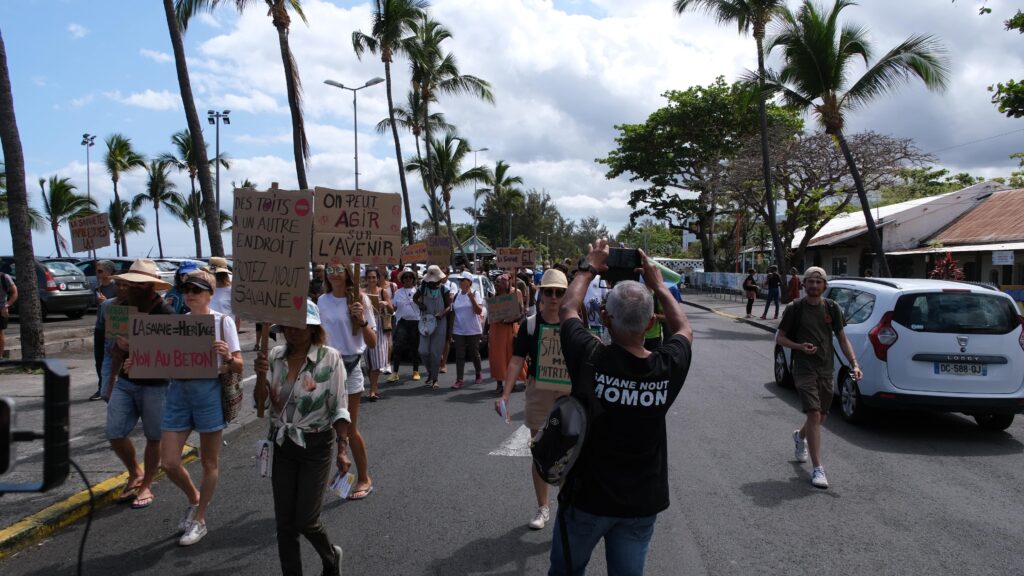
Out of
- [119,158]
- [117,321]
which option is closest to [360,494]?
[117,321]

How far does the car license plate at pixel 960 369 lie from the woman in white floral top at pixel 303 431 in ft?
20.8

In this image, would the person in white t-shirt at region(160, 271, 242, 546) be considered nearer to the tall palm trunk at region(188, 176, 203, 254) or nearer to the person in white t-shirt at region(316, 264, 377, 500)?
the person in white t-shirt at region(316, 264, 377, 500)

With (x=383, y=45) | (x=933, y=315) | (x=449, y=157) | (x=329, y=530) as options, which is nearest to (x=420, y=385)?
(x=329, y=530)

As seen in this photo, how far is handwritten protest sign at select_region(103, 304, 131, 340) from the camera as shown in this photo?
544 cm

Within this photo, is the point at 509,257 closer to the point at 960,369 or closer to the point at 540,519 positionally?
the point at 960,369

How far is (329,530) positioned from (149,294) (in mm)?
2022

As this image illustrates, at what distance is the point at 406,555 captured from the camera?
14.7ft

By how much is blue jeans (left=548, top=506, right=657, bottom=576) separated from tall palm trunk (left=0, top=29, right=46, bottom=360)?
9.43m

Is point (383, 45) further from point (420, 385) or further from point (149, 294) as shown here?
point (149, 294)

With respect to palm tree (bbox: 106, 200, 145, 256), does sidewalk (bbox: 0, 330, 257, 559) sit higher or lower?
lower

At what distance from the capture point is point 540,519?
493cm

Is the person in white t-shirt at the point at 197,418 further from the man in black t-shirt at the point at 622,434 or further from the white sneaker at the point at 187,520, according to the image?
the man in black t-shirt at the point at 622,434

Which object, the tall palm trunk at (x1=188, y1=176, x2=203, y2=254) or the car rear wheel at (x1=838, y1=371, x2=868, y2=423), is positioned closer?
the car rear wheel at (x1=838, y1=371, x2=868, y2=423)

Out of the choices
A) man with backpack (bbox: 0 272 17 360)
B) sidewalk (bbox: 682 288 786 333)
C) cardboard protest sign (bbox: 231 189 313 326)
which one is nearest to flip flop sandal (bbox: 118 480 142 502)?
cardboard protest sign (bbox: 231 189 313 326)
